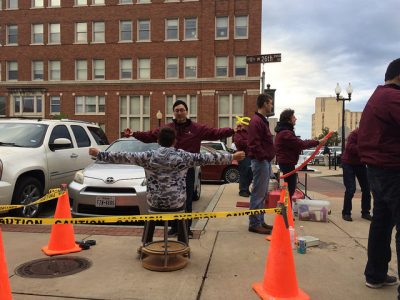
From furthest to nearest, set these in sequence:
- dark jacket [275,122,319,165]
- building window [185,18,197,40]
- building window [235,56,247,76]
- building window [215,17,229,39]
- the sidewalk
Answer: building window [185,18,197,40] < building window [215,17,229,39] < building window [235,56,247,76] < dark jacket [275,122,319,165] < the sidewalk

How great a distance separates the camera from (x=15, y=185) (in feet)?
21.2

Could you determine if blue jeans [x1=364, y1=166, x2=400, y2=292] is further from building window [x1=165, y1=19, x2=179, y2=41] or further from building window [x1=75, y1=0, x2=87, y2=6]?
building window [x1=75, y1=0, x2=87, y2=6]

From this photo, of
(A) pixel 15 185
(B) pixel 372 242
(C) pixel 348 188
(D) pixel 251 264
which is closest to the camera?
(B) pixel 372 242

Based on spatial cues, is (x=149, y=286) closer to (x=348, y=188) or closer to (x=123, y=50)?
(x=348, y=188)

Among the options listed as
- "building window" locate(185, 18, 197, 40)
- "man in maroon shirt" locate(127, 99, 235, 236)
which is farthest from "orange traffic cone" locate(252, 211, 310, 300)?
"building window" locate(185, 18, 197, 40)

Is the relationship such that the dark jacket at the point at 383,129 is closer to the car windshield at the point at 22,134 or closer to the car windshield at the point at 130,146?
the car windshield at the point at 130,146

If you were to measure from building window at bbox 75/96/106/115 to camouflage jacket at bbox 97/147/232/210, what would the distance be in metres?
35.7

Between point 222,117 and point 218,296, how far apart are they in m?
33.7

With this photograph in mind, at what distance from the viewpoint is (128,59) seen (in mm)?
38062

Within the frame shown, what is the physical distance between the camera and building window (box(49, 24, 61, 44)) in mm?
39125

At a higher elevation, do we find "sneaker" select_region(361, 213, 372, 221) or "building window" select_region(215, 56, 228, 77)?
"building window" select_region(215, 56, 228, 77)

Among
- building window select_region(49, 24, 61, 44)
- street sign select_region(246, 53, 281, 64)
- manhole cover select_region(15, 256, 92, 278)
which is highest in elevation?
building window select_region(49, 24, 61, 44)

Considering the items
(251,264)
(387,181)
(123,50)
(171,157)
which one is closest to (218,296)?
(251,264)

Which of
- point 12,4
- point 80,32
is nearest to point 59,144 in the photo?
point 80,32
